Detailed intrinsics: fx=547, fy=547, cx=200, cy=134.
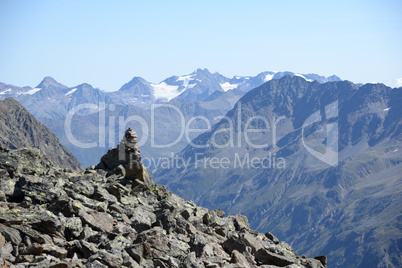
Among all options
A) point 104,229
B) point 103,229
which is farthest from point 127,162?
point 103,229

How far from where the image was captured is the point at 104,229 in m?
40.9

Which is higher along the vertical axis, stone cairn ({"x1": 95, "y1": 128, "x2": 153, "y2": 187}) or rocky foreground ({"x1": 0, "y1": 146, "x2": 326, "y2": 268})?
stone cairn ({"x1": 95, "y1": 128, "x2": 153, "y2": 187})

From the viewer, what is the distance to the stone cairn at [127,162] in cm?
6144

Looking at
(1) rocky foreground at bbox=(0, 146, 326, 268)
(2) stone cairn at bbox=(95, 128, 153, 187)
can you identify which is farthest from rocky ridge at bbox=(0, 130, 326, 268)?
(2) stone cairn at bbox=(95, 128, 153, 187)

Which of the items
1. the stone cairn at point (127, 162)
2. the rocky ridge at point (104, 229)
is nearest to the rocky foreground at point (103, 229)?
the rocky ridge at point (104, 229)

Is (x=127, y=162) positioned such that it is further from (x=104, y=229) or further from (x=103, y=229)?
(x=103, y=229)

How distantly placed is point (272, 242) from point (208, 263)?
16.0 meters

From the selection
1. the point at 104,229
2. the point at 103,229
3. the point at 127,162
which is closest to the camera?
the point at 103,229

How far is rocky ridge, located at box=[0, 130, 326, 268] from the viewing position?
34.2m

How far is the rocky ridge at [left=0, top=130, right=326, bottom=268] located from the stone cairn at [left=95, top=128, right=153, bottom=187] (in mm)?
4793

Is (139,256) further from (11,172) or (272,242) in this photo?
(272,242)

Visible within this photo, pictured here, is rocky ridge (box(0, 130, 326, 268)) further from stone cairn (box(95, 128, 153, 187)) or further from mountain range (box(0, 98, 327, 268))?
stone cairn (box(95, 128, 153, 187))

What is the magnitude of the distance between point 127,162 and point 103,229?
24.6 meters

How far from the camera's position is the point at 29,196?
1610 inches
